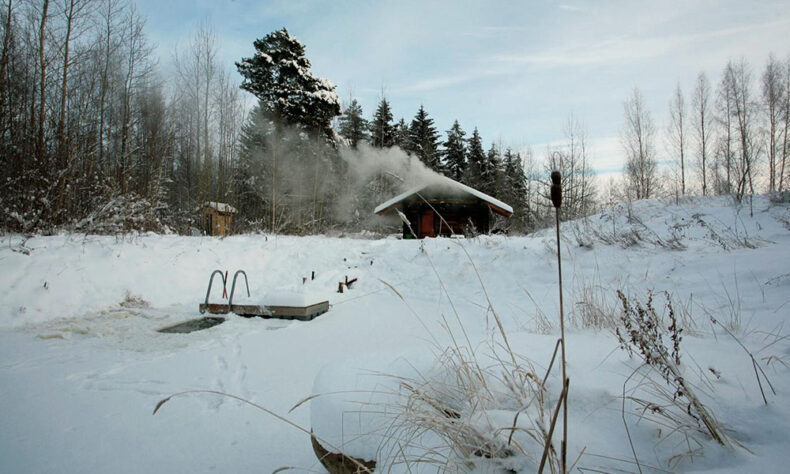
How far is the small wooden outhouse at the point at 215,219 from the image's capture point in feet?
46.7

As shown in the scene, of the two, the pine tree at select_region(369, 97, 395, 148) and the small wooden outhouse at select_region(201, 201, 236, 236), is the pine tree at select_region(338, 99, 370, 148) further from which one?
the small wooden outhouse at select_region(201, 201, 236, 236)

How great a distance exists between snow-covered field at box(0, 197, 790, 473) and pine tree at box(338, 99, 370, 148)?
19.9 metres

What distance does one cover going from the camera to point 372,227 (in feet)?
78.2

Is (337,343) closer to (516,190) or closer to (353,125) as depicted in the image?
(353,125)

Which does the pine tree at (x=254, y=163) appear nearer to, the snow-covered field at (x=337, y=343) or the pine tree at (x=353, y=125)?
the pine tree at (x=353, y=125)

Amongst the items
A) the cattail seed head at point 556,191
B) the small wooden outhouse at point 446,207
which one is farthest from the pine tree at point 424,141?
the cattail seed head at point 556,191

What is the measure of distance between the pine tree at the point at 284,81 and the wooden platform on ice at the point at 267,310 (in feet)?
54.7

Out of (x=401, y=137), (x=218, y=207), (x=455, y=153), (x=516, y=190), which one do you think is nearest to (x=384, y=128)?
(x=401, y=137)

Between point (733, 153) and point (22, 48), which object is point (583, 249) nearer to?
point (22, 48)

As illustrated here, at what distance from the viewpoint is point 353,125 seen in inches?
1068

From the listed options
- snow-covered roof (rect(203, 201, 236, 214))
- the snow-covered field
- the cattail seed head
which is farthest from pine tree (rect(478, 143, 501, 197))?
the cattail seed head

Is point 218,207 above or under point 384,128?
under

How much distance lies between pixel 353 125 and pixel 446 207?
49.0 feet

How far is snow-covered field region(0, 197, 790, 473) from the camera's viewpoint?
1.13 m
